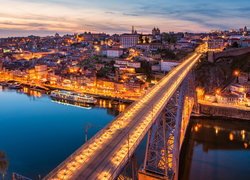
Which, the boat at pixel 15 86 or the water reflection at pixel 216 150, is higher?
the boat at pixel 15 86

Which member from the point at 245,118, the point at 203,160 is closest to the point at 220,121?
the point at 245,118

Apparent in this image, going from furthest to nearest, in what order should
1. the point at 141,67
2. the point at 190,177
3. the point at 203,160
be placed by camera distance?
the point at 141,67 → the point at 203,160 → the point at 190,177

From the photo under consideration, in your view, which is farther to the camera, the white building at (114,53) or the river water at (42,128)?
the white building at (114,53)

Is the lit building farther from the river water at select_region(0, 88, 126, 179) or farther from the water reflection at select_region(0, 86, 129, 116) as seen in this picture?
the river water at select_region(0, 88, 126, 179)

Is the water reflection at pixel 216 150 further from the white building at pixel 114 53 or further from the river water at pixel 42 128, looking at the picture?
the white building at pixel 114 53

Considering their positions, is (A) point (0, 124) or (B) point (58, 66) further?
(B) point (58, 66)

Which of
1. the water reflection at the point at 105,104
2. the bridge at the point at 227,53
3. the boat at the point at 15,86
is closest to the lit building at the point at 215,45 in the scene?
the bridge at the point at 227,53

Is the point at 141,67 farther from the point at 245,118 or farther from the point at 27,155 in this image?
the point at 27,155
